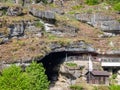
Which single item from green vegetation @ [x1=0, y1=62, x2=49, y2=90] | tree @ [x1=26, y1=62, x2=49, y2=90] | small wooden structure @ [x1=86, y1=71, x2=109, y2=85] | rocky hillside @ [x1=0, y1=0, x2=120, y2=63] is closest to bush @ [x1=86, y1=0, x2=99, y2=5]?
rocky hillside @ [x1=0, y1=0, x2=120, y2=63]

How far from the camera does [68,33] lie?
7594cm

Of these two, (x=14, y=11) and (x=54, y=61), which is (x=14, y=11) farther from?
(x=54, y=61)

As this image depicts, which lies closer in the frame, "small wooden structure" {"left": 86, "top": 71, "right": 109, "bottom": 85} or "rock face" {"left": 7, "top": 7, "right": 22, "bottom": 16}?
"small wooden structure" {"left": 86, "top": 71, "right": 109, "bottom": 85}

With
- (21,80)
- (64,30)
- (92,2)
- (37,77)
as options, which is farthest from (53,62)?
(92,2)

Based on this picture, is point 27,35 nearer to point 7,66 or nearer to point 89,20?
point 7,66

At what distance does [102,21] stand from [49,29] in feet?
37.8

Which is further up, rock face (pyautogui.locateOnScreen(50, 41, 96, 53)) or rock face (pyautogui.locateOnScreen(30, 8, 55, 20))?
rock face (pyautogui.locateOnScreen(30, 8, 55, 20))

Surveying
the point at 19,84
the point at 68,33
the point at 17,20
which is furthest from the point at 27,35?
the point at 19,84

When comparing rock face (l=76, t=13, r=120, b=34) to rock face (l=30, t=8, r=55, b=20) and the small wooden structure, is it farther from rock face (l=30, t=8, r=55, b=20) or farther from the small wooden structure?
the small wooden structure

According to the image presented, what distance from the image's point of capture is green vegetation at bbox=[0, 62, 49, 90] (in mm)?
54156

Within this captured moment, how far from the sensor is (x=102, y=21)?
3253 inches

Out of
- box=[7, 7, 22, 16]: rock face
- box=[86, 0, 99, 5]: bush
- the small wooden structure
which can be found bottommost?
the small wooden structure

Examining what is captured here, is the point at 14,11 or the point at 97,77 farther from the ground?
the point at 14,11

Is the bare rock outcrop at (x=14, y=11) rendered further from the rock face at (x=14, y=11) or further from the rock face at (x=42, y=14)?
the rock face at (x=42, y=14)
